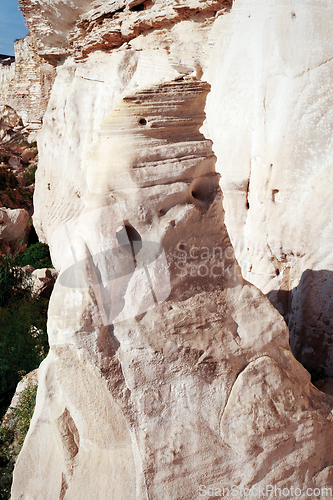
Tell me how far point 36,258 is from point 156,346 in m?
5.61

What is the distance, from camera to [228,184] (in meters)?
4.20

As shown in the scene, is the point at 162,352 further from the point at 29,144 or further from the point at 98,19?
the point at 29,144

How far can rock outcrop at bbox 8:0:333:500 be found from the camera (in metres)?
1.85

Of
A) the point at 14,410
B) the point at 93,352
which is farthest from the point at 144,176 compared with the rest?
the point at 14,410

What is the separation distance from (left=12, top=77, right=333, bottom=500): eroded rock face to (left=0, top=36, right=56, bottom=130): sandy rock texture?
12.8m

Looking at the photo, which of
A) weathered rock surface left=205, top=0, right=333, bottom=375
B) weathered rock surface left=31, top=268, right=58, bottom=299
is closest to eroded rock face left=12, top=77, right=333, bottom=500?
weathered rock surface left=205, top=0, right=333, bottom=375

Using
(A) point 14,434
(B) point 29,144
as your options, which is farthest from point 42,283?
(B) point 29,144

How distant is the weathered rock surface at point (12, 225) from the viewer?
24.3 feet

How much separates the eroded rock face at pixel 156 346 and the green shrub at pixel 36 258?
16.9 feet

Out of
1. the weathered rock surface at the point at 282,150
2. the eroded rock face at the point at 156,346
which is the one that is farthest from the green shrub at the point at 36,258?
the eroded rock face at the point at 156,346

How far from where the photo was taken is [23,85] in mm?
13961

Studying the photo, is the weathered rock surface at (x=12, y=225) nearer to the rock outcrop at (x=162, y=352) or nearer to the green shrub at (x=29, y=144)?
the rock outcrop at (x=162, y=352)

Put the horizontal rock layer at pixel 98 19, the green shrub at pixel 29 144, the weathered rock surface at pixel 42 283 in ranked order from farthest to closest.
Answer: the green shrub at pixel 29 144
the weathered rock surface at pixel 42 283
the horizontal rock layer at pixel 98 19

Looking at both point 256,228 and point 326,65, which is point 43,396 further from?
point 326,65
